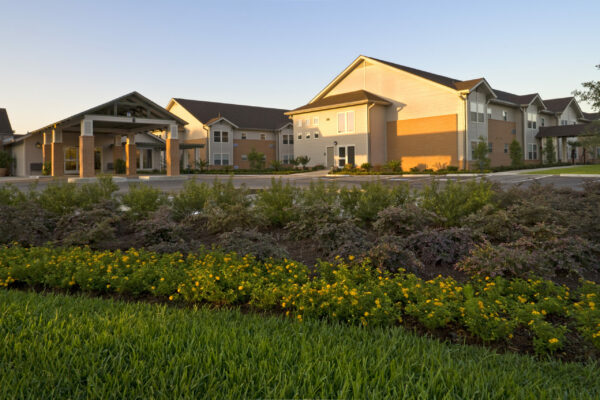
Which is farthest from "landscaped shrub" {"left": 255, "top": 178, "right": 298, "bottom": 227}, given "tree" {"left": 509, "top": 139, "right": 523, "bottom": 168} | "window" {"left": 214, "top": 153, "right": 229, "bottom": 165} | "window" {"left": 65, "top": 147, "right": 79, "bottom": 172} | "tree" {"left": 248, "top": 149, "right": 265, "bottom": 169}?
"window" {"left": 214, "top": 153, "right": 229, "bottom": 165}

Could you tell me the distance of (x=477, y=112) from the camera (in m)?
35.2

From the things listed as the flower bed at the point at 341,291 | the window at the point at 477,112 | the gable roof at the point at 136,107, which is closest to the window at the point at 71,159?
the gable roof at the point at 136,107

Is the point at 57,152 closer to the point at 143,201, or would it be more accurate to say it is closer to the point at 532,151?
the point at 143,201

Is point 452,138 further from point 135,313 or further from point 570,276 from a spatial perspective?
point 135,313

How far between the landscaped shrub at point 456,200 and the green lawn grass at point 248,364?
13.7 feet

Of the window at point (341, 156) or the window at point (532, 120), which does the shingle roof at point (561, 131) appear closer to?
Answer: the window at point (532, 120)

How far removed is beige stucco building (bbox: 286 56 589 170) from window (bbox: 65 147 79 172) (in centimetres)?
1897

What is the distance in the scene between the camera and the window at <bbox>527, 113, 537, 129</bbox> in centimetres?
4309

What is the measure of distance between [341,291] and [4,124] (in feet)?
174

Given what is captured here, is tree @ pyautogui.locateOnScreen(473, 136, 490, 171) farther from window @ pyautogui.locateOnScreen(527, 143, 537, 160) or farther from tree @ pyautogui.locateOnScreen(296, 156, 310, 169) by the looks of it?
tree @ pyautogui.locateOnScreen(296, 156, 310, 169)

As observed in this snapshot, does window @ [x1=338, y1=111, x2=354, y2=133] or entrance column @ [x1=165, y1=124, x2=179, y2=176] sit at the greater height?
window @ [x1=338, y1=111, x2=354, y2=133]

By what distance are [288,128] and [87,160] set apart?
26.4 m

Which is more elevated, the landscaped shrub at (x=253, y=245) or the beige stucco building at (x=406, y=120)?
the beige stucco building at (x=406, y=120)

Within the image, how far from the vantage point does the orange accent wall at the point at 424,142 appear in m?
34.3
